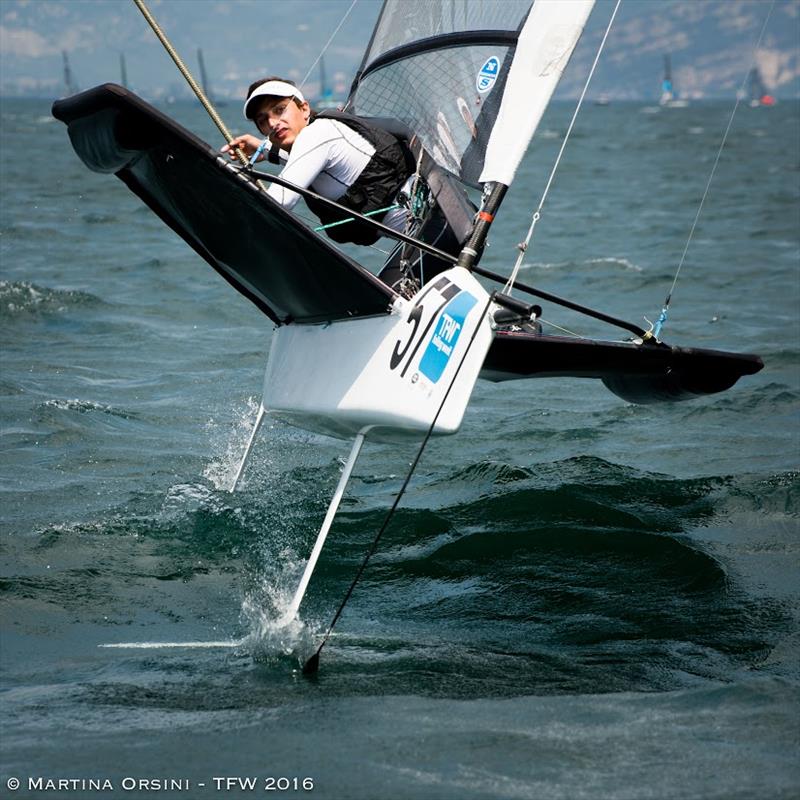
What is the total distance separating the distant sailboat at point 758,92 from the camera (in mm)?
115787

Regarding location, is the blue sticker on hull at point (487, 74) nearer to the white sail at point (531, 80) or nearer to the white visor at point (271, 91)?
the white sail at point (531, 80)

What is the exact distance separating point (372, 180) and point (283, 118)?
0.34 m

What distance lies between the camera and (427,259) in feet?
13.8

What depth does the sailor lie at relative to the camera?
3.73m

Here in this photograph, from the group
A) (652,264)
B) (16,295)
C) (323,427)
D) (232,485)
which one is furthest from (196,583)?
(652,264)

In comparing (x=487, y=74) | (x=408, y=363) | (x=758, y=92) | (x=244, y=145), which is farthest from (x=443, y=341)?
(x=758, y=92)

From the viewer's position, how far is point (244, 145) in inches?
160

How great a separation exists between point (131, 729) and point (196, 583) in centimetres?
107

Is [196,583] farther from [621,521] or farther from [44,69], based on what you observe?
[44,69]

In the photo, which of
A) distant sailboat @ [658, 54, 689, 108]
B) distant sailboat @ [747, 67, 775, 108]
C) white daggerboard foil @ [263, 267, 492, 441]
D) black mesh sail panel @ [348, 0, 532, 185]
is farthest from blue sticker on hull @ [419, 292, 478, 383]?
distant sailboat @ [658, 54, 689, 108]

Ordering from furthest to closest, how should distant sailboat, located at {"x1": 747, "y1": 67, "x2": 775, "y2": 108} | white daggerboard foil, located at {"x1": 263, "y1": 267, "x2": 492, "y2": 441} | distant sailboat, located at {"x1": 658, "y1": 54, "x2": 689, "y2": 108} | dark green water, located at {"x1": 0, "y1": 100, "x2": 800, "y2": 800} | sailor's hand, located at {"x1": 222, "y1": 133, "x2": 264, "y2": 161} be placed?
distant sailboat, located at {"x1": 747, "y1": 67, "x2": 775, "y2": 108}, distant sailboat, located at {"x1": 658, "y1": 54, "x2": 689, "y2": 108}, sailor's hand, located at {"x1": 222, "y1": 133, "x2": 264, "y2": 161}, white daggerboard foil, located at {"x1": 263, "y1": 267, "x2": 492, "y2": 441}, dark green water, located at {"x1": 0, "y1": 100, "x2": 800, "y2": 800}

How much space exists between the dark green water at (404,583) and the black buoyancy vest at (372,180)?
1.31ft

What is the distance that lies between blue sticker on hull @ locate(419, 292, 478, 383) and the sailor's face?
2.97ft

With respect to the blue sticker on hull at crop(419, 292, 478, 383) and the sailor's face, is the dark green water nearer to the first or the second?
the sailor's face
